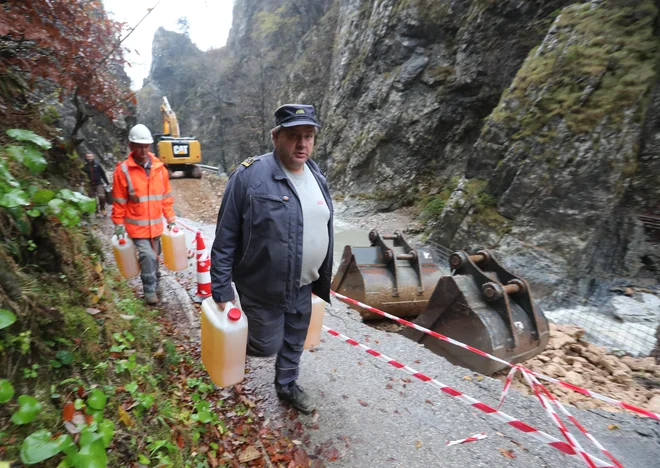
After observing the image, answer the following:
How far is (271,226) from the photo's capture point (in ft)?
6.74

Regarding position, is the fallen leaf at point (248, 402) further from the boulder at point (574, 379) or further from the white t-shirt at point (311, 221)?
the boulder at point (574, 379)

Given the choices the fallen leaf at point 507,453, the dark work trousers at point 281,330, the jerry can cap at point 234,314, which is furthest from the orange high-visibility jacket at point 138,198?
the fallen leaf at point 507,453

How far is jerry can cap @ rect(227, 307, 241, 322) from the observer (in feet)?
7.13

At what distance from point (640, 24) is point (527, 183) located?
14.8 feet

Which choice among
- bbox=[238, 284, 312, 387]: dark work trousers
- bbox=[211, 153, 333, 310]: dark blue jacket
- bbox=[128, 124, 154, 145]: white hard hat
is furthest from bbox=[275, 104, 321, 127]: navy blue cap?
bbox=[128, 124, 154, 145]: white hard hat

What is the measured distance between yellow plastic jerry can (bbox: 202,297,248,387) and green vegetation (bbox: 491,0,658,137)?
387 inches

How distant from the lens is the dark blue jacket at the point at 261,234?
2061 mm

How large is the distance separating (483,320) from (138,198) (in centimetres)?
390

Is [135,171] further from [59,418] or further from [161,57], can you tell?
[161,57]

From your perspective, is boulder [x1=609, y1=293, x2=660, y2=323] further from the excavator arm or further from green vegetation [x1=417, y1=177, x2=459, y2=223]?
the excavator arm

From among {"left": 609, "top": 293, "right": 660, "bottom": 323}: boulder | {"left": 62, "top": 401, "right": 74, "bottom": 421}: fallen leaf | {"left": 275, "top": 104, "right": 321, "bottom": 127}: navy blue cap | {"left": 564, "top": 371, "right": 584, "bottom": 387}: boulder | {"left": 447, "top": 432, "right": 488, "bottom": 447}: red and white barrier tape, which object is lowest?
{"left": 609, "top": 293, "right": 660, "bottom": 323}: boulder

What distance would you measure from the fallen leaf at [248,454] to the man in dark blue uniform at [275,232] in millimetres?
599

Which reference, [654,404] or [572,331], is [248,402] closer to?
[654,404]

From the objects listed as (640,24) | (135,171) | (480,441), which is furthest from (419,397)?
(640,24)
